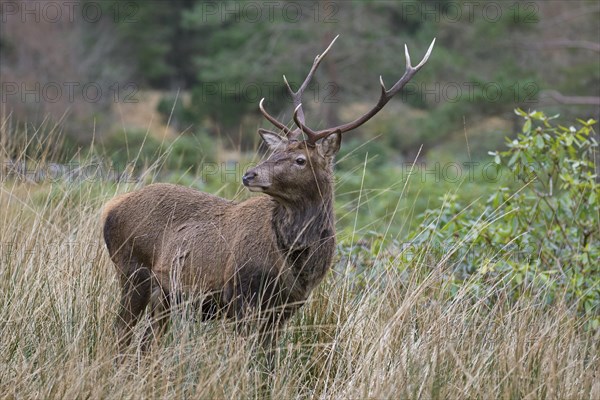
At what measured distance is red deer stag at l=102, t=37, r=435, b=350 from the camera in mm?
5266

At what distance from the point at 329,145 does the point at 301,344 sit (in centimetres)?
118

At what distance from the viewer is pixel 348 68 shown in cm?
2375

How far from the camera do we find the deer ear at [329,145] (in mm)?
5441

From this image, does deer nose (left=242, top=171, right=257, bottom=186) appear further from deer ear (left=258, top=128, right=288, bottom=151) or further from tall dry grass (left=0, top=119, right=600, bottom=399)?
tall dry grass (left=0, top=119, right=600, bottom=399)

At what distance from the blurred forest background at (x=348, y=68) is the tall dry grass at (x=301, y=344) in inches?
411

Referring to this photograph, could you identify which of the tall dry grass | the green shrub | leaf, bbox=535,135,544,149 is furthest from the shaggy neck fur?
leaf, bbox=535,135,544,149

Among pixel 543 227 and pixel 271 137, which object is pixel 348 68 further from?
pixel 271 137

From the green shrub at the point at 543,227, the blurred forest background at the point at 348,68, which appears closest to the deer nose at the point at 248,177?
the green shrub at the point at 543,227

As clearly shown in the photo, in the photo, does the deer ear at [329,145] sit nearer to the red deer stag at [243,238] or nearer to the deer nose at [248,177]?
the red deer stag at [243,238]

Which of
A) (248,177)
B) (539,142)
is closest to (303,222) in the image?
(248,177)

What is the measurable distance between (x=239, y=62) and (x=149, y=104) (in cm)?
1077

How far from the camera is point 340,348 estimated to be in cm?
532

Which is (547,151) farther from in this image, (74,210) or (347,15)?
(347,15)

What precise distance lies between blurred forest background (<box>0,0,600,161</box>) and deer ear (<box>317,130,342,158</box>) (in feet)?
35.0
